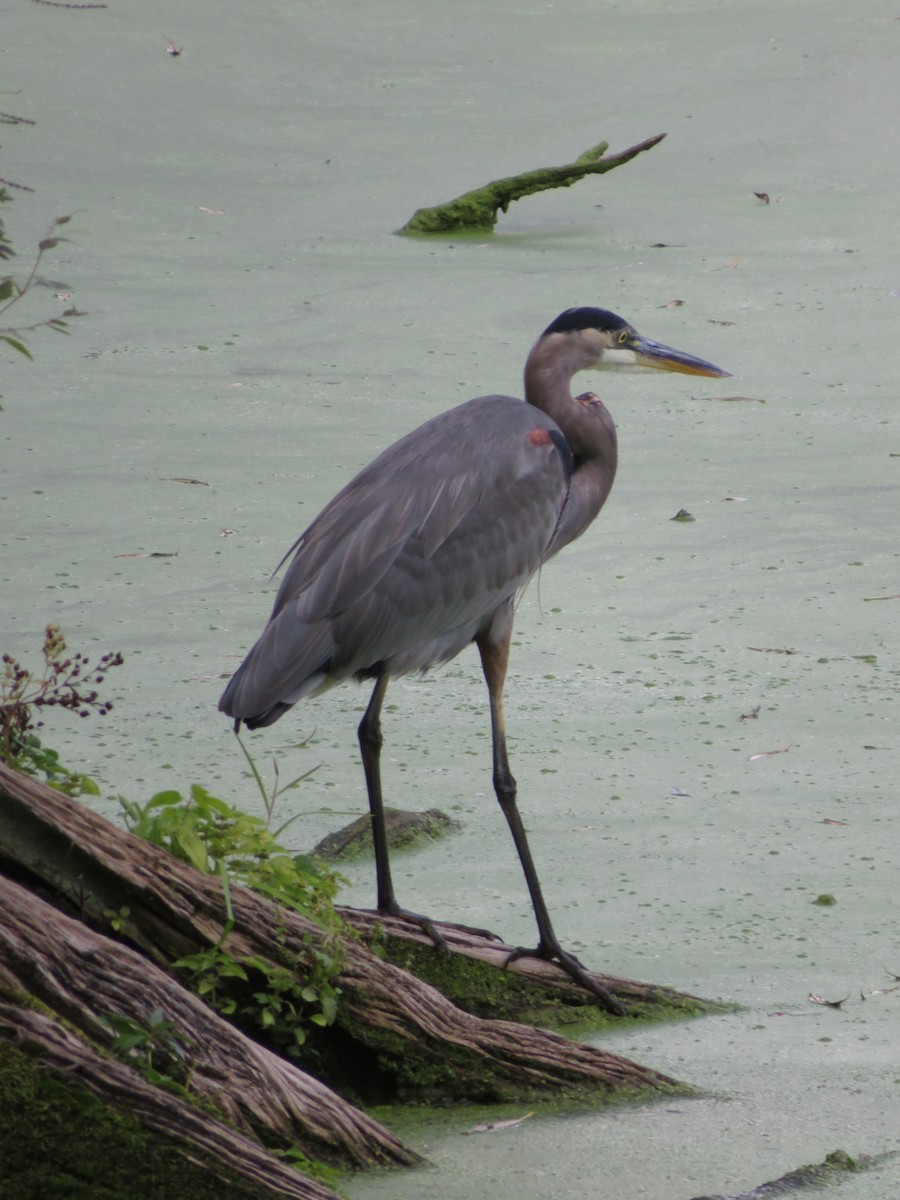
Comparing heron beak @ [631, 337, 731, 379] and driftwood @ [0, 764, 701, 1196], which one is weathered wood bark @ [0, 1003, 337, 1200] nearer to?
driftwood @ [0, 764, 701, 1196]

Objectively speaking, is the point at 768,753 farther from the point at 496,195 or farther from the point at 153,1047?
the point at 496,195

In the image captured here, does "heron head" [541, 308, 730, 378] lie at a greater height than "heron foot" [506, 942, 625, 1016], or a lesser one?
greater

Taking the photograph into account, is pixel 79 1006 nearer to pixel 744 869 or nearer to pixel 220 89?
pixel 744 869

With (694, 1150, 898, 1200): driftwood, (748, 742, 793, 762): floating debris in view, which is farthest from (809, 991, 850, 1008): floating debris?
(748, 742, 793, 762): floating debris

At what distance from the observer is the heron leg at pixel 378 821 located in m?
2.71

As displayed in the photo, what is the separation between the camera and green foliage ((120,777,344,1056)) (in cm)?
226

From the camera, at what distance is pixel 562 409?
11.5 feet

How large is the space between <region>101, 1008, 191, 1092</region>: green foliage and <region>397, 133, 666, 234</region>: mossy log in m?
6.72

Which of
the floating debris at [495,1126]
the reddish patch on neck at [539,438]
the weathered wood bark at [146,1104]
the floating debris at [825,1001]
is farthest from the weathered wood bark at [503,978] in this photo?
the reddish patch on neck at [539,438]

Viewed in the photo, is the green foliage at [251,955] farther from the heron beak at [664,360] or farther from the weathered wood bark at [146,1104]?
the heron beak at [664,360]

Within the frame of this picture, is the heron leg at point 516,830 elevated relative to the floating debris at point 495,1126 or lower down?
elevated

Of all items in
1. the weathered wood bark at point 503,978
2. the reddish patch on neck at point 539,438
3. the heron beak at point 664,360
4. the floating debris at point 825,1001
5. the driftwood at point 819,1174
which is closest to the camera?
the driftwood at point 819,1174

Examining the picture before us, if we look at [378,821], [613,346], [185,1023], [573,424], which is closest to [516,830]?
[378,821]

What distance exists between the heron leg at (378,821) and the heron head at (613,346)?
866 millimetres
